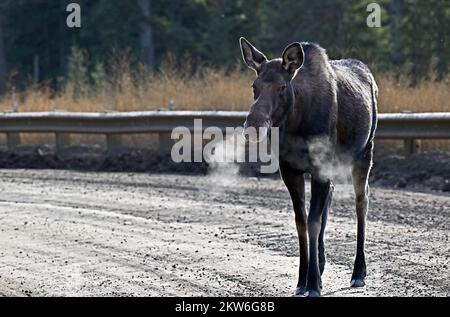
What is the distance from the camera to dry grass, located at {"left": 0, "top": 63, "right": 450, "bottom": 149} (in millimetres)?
18078

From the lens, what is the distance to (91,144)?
817 inches

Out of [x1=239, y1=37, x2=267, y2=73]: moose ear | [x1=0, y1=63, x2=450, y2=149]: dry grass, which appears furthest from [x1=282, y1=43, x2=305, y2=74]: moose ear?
[x1=0, y1=63, x2=450, y2=149]: dry grass

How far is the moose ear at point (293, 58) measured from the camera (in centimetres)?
793

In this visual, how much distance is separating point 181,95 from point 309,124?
13.4 metres

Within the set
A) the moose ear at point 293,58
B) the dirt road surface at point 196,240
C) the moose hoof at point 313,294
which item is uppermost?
the moose ear at point 293,58

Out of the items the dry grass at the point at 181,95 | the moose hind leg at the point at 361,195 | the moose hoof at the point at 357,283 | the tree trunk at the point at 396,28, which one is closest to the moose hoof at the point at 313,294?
the moose hoof at the point at 357,283

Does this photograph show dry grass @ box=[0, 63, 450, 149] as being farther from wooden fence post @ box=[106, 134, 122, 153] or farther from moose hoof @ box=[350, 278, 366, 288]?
moose hoof @ box=[350, 278, 366, 288]

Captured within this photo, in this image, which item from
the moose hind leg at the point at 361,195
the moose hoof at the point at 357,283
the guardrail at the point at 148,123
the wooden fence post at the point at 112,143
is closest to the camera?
the moose hoof at the point at 357,283

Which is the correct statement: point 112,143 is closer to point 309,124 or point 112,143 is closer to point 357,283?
point 357,283

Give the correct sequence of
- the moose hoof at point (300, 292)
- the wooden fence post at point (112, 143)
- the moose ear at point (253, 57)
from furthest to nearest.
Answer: the wooden fence post at point (112, 143) < the moose ear at point (253, 57) < the moose hoof at point (300, 292)

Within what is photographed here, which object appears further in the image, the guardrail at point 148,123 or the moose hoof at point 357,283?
the guardrail at point 148,123

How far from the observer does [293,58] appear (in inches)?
313

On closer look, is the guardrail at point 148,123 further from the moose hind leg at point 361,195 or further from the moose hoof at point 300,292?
the moose hoof at point 300,292

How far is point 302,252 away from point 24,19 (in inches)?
1395
